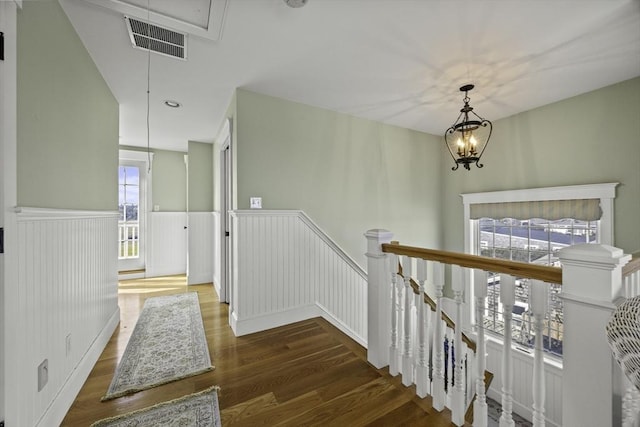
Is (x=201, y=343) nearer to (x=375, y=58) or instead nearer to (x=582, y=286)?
(x=582, y=286)

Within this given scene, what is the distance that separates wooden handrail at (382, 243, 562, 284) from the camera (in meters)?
0.99

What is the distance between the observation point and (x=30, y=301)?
121cm

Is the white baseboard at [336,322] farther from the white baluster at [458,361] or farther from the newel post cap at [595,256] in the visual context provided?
the newel post cap at [595,256]

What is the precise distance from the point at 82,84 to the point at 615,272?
3.20 meters

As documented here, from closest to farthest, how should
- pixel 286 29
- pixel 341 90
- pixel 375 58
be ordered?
pixel 286 29, pixel 375 58, pixel 341 90

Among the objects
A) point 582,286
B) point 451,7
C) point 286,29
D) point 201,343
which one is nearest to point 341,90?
point 286,29

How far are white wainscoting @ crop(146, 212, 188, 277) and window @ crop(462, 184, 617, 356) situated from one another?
5169 mm

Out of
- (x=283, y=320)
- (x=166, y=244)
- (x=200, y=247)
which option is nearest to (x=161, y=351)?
(x=283, y=320)

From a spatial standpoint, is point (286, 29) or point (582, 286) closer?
point (582, 286)

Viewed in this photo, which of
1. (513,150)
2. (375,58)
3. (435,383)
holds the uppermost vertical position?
(375,58)

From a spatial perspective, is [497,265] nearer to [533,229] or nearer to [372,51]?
[372,51]

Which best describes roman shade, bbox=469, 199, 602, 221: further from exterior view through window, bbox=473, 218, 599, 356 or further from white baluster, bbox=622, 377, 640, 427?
white baluster, bbox=622, 377, 640, 427

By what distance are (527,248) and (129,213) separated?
6620mm

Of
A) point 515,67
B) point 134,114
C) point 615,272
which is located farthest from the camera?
point 134,114
